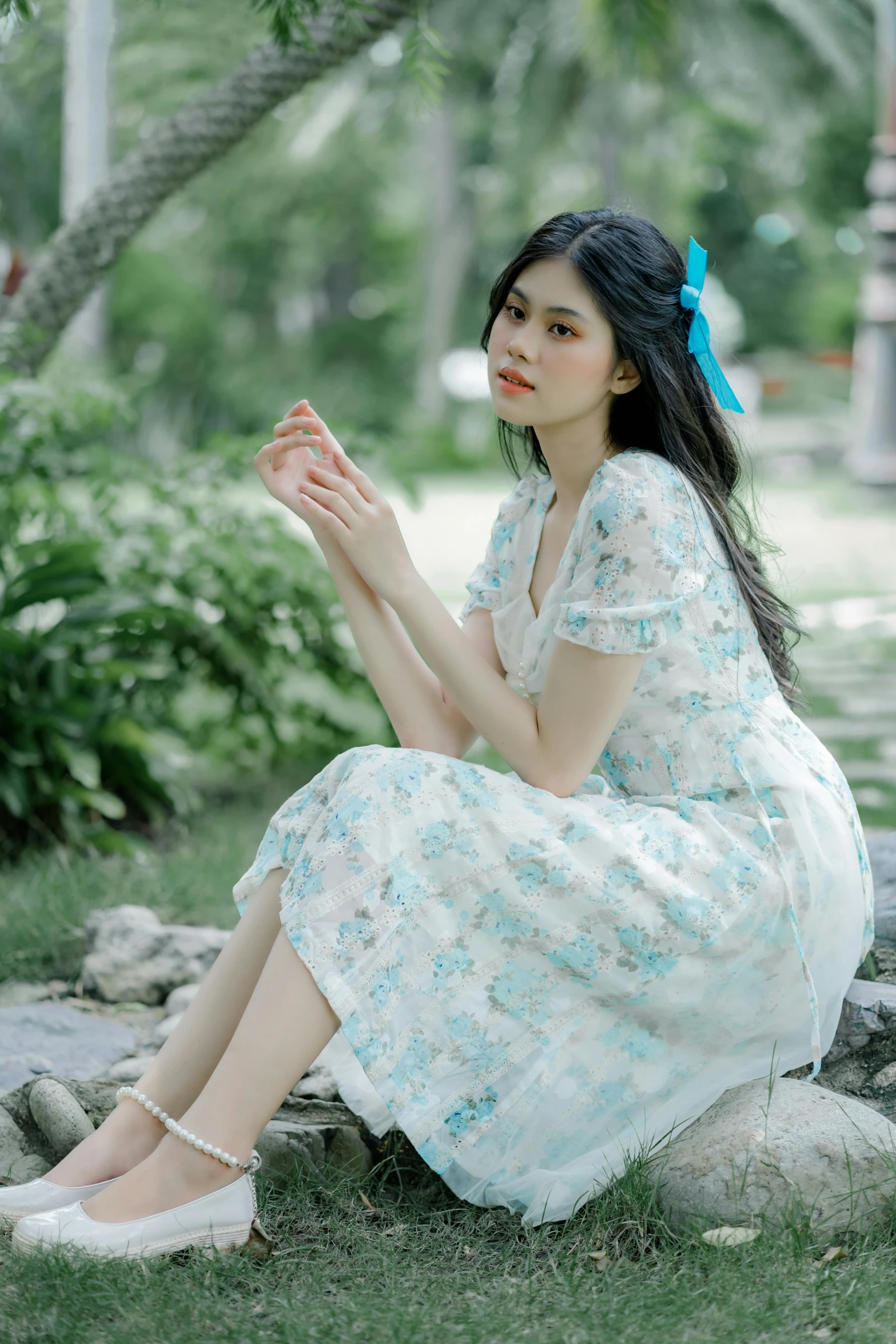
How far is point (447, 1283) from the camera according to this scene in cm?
183

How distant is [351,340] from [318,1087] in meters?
25.7

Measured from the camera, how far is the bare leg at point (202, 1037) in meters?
1.96

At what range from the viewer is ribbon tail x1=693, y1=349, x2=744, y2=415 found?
2.18m

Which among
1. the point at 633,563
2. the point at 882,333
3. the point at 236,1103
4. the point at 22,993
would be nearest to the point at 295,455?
the point at 633,563

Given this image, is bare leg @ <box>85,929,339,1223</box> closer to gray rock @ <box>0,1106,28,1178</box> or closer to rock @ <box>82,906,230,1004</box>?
gray rock @ <box>0,1106,28,1178</box>

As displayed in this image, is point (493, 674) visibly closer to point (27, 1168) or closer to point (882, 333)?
point (27, 1168)

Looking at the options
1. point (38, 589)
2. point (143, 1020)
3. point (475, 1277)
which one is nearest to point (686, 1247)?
point (475, 1277)

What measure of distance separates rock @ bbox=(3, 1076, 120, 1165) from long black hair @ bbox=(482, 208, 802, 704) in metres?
1.28

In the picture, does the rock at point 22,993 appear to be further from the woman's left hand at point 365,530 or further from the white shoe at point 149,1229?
the woman's left hand at point 365,530

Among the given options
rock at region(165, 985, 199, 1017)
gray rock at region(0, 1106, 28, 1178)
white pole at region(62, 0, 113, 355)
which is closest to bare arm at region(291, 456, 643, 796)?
gray rock at region(0, 1106, 28, 1178)

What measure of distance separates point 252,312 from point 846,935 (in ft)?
88.2

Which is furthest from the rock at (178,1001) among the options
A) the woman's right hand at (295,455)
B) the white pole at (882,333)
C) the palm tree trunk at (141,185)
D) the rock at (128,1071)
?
→ the white pole at (882,333)

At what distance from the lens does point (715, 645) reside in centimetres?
209

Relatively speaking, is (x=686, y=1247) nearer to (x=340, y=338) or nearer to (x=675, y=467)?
(x=675, y=467)
